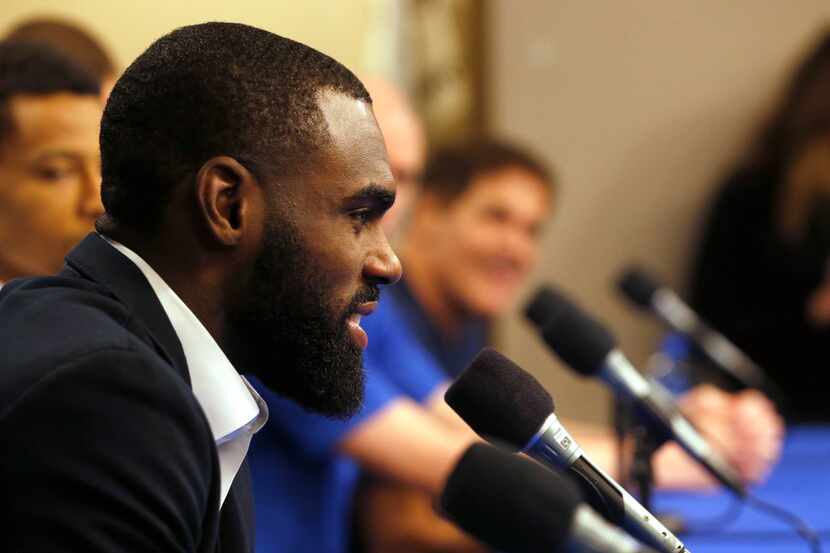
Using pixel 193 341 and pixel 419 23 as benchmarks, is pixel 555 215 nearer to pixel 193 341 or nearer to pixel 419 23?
pixel 419 23

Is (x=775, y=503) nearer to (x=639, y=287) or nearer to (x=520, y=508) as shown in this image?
(x=639, y=287)

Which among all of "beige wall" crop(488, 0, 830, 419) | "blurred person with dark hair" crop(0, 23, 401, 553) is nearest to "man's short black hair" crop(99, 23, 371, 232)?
"blurred person with dark hair" crop(0, 23, 401, 553)

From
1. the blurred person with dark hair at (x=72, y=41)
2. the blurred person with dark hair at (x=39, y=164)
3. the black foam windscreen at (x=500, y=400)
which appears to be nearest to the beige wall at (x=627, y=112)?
the blurred person with dark hair at (x=72, y=41)

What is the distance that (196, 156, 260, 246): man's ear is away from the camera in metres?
0.58

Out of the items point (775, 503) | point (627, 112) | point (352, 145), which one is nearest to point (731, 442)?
point (775, 503)

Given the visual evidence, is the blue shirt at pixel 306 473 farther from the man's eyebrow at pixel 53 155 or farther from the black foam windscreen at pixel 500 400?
the black foam windscreen at pixel 500 400

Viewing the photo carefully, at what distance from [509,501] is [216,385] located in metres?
0.21

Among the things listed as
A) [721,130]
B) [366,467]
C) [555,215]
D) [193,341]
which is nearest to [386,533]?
[366,467]

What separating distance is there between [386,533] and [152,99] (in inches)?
43.0

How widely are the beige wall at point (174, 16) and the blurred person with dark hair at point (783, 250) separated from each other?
3.86 feet

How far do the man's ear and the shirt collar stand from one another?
0.04 metres

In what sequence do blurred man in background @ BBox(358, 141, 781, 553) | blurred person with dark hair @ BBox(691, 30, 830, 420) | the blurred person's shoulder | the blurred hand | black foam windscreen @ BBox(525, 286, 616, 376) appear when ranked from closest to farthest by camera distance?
black foam windscreen @ BBox(525, 286, 616, 376) < the blurred hand < blurred man in background @ BBox(358, 141, 781, 553) < blurred person with dark hair @ BBox(691, 30, 830, 420) < the blurred person's shoulder

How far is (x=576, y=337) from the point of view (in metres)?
1.04

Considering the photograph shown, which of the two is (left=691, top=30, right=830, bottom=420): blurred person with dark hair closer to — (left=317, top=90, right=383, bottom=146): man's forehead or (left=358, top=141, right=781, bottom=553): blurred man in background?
(left=358, top=141, right=781, bottom=553): blurred man in background
